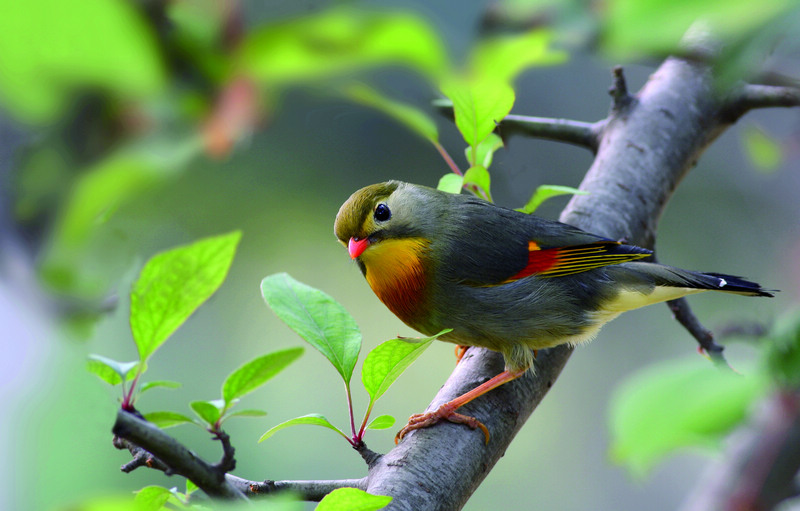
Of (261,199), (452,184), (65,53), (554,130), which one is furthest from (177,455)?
(261,199)

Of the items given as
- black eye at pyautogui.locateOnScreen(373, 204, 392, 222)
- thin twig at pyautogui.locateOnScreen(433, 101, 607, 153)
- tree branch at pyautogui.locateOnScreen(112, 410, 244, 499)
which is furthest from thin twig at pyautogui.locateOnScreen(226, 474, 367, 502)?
thin twig at pyautogui.locateOnScreen(433, 101, 607, 153)

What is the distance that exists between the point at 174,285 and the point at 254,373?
16 cm

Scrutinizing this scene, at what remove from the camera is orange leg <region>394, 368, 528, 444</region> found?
96 cm

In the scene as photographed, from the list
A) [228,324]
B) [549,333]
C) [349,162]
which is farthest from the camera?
[349,162]

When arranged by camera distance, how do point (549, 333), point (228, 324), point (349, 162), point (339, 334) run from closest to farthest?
point (339, 334), point (549, 333), point (228, 324), point (349, 162)

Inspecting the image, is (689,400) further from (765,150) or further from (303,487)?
(765,150)

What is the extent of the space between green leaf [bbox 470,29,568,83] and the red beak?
764 millimetres

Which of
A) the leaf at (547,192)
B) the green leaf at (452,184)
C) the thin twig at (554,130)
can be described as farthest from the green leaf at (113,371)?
the thin twig at (554,130)

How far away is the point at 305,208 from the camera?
281 cm

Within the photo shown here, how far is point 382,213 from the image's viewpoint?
52.0 inches

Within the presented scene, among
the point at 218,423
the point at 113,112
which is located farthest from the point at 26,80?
the point at 218,423

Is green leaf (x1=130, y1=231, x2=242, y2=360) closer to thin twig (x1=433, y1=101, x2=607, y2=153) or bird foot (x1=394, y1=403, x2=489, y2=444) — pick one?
bird foot (x1=394, y1=403, x2=489, y2=444)

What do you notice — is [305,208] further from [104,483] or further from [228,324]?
[104,483]

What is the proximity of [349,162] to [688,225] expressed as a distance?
1738 millimetres
